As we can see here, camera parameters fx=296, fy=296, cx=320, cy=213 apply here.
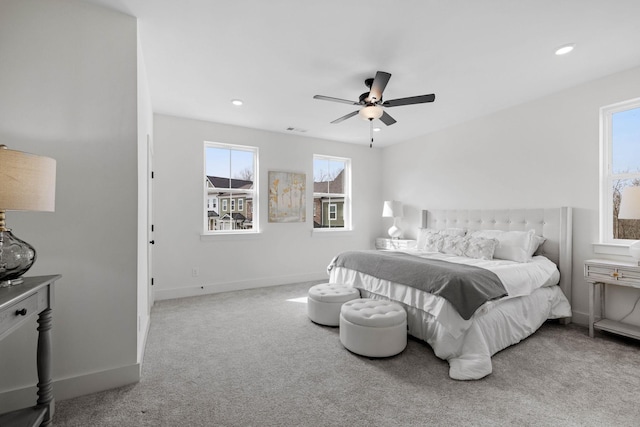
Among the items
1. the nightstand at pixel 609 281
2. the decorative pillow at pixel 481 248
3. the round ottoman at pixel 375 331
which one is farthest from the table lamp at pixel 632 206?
the round ottoman at pixel 375 331

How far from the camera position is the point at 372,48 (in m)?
2.55

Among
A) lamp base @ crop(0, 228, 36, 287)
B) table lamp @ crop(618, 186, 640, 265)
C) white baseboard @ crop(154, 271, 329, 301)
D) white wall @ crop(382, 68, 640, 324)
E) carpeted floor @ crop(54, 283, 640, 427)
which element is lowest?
carpeted floor @ crop(54, 283, 640, 427)

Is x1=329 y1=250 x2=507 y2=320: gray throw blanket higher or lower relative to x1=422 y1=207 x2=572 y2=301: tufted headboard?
lower

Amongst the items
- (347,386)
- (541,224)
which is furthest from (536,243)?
(347,386)

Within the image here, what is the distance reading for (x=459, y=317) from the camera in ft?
7.77

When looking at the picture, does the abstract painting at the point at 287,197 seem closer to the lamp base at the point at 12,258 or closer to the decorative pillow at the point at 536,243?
the decorative pillow at the point at 536,243

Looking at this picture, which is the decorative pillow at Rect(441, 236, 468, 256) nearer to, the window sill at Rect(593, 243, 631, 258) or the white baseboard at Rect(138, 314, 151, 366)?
the window sill at Rect(593, 243, 631, 258)

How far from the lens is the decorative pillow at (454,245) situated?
3687 millimetres

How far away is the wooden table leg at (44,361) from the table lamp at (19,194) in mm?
267

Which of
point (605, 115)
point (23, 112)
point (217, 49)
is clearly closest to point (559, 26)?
point (605, 115)

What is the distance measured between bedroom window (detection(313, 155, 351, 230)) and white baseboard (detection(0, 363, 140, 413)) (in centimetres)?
383

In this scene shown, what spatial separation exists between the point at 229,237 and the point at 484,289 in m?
3.56

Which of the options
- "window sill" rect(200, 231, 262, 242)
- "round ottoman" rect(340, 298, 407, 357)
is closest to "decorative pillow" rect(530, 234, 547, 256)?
"round ottoman" rect(340, 298, 407, 357)

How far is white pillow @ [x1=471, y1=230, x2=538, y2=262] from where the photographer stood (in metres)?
3.34
